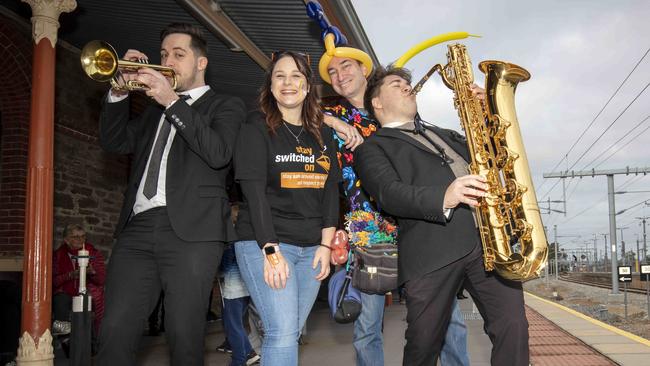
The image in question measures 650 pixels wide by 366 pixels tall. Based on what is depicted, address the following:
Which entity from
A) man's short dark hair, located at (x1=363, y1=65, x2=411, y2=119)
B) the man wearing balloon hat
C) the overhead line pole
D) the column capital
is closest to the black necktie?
the man wearing balloon hat

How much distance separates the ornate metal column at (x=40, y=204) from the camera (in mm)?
4492

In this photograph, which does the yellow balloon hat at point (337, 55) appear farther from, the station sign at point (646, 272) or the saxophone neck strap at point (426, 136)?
the station sign at point (646, 272)

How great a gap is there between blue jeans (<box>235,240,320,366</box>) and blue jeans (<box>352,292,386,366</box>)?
73cm

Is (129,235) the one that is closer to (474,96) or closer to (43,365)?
(474,96)

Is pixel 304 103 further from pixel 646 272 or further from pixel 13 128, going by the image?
pixel 646 272

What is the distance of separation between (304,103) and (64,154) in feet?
17.4

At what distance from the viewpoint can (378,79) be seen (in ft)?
10.7

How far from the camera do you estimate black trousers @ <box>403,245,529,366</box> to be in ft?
8.69

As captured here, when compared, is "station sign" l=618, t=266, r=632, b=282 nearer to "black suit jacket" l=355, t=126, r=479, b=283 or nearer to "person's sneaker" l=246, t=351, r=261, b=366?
"person's sneaker" l=246, t=351, r=261, b=366

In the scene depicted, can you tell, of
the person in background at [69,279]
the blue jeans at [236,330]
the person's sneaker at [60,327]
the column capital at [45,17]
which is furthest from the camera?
the person in background at [69,279]

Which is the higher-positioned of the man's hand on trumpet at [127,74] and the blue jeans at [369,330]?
the man's hand on trumpet at [127,74]

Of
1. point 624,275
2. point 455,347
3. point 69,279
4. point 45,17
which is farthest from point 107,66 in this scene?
point 624,275

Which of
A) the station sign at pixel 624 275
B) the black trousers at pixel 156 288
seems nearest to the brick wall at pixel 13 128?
the black trousers at pixel 156 288

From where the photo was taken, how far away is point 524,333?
8.71ft
